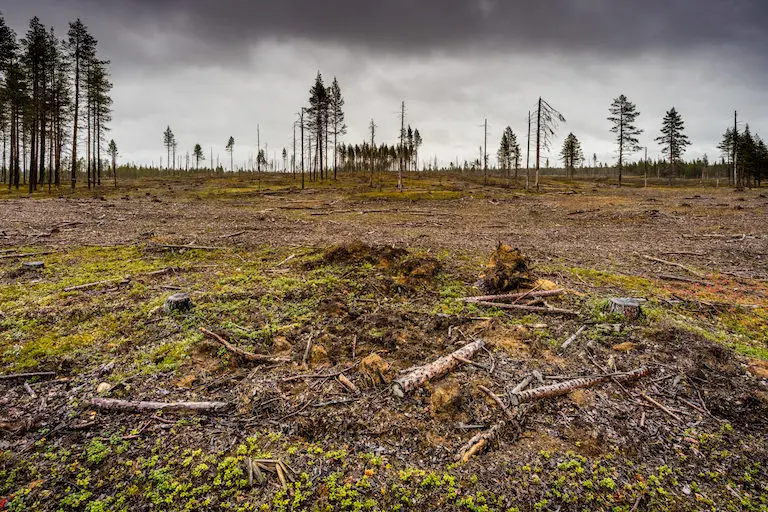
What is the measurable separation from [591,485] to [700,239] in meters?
17.9

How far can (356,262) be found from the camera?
1087cm

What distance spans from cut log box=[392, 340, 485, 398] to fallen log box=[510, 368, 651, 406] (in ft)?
3.30

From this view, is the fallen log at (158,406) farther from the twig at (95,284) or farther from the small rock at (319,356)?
the twig at (95,284)

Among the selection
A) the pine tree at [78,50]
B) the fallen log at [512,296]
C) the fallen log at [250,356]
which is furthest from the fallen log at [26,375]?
the pine tree at [78,50]

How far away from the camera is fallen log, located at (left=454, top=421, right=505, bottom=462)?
3816 millimetres

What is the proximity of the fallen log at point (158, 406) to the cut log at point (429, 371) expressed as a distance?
232 cm

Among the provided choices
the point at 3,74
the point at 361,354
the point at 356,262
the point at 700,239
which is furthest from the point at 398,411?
the point at 3,74

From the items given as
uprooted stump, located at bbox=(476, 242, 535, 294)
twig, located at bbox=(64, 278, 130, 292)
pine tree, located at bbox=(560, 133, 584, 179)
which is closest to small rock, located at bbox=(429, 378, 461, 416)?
uprooted stump, located at bbox=(476, 242, 535, 294)

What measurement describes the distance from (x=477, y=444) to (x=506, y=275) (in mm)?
5395

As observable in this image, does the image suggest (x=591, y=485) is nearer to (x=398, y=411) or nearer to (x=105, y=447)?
(x=398, y=411)

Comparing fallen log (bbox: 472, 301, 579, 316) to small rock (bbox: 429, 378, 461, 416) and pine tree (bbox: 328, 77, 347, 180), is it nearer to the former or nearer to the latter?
small rock (bbox: 429, 378, 461, 416)

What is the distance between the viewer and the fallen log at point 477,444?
382 centimetres

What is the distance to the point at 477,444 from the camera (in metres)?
3.93

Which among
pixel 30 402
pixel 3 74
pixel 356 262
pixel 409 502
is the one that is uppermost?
pixel 3 74
